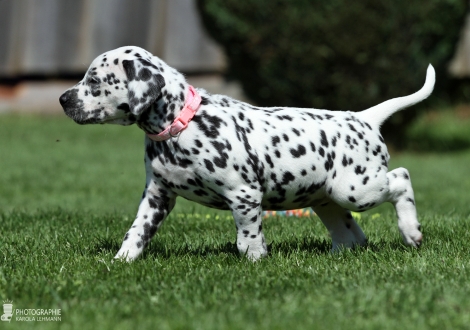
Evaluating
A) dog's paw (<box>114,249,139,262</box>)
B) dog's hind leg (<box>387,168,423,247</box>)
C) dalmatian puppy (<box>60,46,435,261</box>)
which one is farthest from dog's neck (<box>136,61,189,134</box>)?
dog's hind leg (<box>387,168,423,247</box>)

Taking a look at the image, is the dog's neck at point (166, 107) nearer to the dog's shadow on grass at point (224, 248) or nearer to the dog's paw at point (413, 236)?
the dog's shadow on grass at point (224, 248)

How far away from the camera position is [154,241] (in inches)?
229

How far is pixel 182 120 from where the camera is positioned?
4.82 metres

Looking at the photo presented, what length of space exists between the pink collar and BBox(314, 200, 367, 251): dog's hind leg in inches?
47.6

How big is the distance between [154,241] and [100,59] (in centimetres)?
151

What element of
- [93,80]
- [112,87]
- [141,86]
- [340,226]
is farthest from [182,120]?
[340,226]

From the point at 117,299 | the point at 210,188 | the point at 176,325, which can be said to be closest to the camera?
the point at 176,325

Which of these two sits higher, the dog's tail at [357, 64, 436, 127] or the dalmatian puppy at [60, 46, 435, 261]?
the dog's tail at [357, 64, 436, 127]

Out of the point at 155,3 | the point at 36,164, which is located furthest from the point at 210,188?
the point at 155,3

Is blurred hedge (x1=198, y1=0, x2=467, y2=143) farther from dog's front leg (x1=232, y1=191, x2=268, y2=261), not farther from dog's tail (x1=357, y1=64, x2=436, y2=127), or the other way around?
dog's front leg (x1=232, y1=191, x2=268, y2=261)

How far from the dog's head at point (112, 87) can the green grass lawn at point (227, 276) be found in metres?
0.88

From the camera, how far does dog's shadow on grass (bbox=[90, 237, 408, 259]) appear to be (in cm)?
520

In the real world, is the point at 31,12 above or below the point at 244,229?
below

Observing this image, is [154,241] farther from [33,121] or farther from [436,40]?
[33,121]
